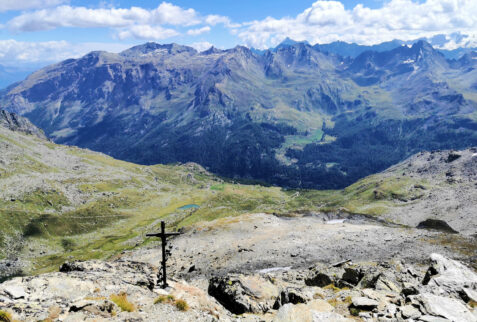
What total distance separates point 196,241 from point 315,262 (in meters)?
31.1

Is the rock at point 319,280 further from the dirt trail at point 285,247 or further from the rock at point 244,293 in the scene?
the dirt trail at point 285,247

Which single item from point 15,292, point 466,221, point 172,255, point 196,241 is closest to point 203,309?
point 15,292

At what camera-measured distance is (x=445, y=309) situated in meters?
22.2

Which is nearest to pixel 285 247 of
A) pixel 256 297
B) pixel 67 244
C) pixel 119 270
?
pixel 256 297

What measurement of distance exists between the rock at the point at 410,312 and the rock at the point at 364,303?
2858mm

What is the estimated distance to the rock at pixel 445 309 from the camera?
21.3 meters

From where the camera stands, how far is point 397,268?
41281 mm

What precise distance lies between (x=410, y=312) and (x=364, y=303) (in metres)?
4.29

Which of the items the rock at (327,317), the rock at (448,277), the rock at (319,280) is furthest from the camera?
the rock at (319,280)

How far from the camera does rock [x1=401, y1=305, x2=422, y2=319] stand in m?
21.5

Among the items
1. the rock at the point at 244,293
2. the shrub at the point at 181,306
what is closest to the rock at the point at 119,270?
the rock at the point at 244,293

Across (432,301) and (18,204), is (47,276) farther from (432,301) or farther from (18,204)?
(18,204)

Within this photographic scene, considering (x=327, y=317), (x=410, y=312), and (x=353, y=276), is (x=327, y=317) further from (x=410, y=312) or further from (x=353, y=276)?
(x=353, y=276)

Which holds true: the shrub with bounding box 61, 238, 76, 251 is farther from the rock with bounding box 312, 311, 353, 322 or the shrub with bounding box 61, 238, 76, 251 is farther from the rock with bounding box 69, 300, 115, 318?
the rock with bounding box 312, 311, 353, 322
